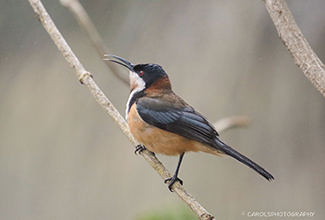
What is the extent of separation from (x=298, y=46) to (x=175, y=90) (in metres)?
1.37

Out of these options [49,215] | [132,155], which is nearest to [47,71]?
[132,155]

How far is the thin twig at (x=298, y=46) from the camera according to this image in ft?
3.97

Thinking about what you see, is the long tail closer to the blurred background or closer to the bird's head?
the bird's head

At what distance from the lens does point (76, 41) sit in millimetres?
2664

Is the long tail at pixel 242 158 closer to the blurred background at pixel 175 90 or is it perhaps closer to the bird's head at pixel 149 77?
the bird's head at pixel 149 77

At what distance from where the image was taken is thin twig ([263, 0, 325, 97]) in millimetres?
1210

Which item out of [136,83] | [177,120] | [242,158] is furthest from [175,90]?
[242,158]

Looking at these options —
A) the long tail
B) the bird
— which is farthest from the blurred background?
the long tail

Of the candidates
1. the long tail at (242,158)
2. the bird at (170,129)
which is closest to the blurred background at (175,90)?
the bird at (170,129)

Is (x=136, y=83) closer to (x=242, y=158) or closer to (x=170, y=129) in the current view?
(x=170, y=129)

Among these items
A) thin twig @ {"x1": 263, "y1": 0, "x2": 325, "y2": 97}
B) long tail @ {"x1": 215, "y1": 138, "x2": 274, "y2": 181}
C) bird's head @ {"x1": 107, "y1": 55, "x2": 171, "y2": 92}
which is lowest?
long tail @ {"x1": 215, "y1": 138, "x2": 274, "y2": 181}

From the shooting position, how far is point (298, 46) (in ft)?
4.07

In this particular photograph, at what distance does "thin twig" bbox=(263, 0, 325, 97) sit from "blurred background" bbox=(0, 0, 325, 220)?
42.1 inches

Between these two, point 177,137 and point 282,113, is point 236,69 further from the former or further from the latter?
point 177,137
